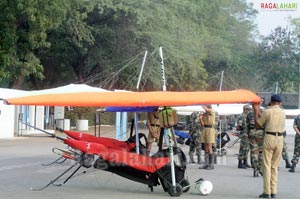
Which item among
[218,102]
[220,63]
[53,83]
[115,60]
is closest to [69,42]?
[115,60]

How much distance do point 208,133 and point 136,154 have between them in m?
5.98

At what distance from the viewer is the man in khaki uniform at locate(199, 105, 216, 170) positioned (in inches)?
712

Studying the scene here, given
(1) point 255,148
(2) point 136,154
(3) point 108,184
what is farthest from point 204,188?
(1) point 255,148

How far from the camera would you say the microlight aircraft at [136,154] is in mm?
11531

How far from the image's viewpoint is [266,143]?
12188 millimetres

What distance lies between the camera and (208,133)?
59.6 ft

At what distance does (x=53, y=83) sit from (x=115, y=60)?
7338mm

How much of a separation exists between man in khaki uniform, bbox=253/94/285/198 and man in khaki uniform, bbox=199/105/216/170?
5694mm

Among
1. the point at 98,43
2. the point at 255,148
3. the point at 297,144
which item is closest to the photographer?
the point at 255,148

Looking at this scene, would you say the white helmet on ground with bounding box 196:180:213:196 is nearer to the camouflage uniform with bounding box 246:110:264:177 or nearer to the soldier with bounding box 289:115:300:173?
the camouflage uniform with bounding box 246:110:264:177

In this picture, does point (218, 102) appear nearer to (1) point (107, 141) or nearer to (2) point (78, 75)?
(1) point (107, 141)

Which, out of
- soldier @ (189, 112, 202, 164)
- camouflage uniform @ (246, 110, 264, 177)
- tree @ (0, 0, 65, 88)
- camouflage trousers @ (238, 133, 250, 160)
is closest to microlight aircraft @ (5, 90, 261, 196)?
camouflage uniform @ (246, 110, 264, 177)

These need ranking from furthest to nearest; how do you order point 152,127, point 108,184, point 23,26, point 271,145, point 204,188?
1. point 23,26
2. point 152,127
3. point 108,184
4. point 204,188
5. point 271,145

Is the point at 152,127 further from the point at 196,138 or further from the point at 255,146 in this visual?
the point at 255,146
